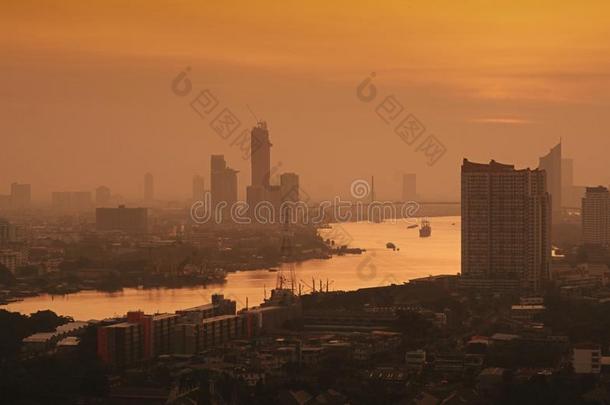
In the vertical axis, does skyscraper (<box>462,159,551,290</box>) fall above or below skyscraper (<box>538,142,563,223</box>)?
below

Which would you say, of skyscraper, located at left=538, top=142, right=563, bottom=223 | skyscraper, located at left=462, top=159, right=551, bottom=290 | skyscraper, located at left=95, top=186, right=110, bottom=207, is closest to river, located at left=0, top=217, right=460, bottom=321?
skyscraper, located at left=462, top=159, right=551, bottom=290

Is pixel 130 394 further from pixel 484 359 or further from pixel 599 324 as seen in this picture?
pixel 599 324

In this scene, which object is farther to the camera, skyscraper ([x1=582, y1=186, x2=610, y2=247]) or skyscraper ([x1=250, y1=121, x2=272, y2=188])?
skyscraper ([x1=250, y1=121, x2=272, y2=188])

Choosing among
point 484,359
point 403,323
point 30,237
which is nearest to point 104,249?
point 30,237

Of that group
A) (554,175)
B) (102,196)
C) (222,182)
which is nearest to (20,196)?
(102,196)

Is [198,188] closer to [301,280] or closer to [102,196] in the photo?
[102,196]

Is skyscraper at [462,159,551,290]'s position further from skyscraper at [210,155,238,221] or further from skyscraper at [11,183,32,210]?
skyscraper at [11,183,32,210]
